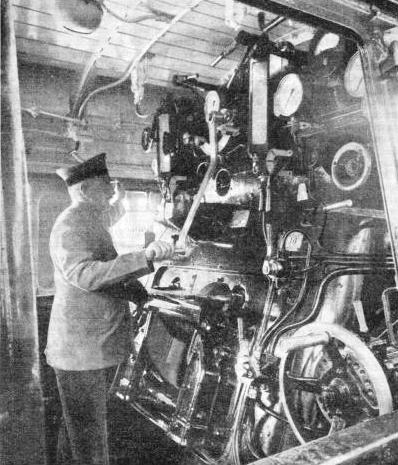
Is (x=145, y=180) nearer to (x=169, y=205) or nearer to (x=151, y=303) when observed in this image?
(x=169, y=205)

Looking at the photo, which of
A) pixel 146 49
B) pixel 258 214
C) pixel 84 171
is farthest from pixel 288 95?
pixel 84 171

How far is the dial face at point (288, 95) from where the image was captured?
148 inches

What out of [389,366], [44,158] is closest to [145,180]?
[44,158]

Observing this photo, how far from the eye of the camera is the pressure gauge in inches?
134

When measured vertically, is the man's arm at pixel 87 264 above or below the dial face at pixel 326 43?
below

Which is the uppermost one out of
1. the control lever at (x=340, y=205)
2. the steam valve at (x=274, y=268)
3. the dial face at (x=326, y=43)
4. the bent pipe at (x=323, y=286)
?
the dial face at (x=326, y=43)

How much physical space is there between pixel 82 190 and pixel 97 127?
2913 millimetres

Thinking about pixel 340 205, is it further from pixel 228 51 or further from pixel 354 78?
pixel 228 51

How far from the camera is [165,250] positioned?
2.71 m

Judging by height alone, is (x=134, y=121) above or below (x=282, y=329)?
above

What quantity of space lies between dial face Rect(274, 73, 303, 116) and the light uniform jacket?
205 centimetres

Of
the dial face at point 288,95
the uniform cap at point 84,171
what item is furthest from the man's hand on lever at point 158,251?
the dial face at point 288,95

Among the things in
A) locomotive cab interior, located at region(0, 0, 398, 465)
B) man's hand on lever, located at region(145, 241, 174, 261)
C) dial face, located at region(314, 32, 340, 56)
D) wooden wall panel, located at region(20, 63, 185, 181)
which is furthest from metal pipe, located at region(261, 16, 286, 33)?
man's hand on lever, located at region(145, 241, 174, 261)

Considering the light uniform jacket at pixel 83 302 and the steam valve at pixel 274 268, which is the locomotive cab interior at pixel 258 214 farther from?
the light uniform jacket at pixel 83 302
